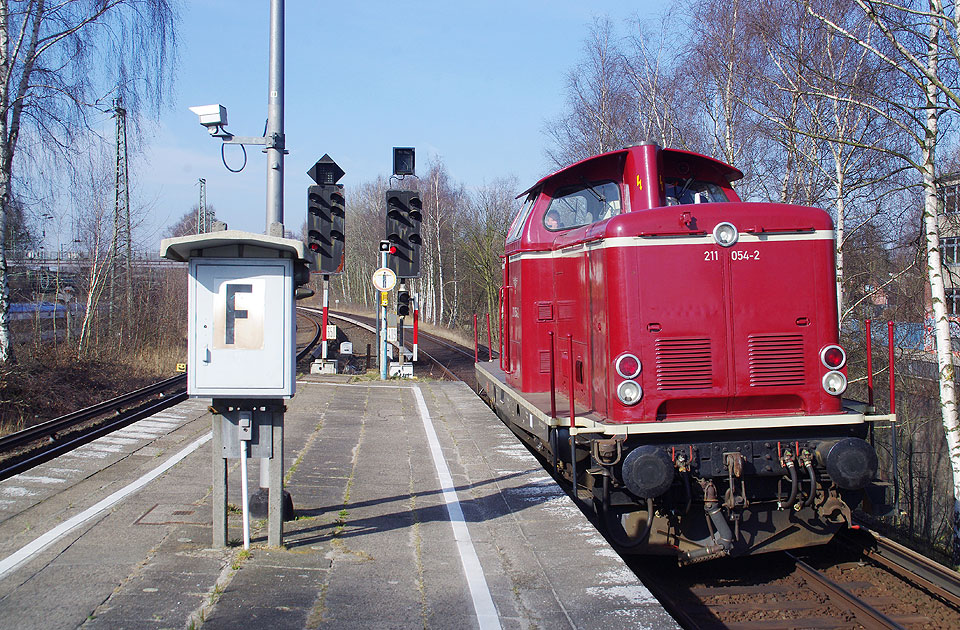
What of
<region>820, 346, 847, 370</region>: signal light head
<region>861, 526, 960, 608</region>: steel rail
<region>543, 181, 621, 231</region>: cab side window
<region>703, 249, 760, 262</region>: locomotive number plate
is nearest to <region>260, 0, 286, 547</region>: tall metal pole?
<region>543, 181, 621, 231</region>: cab side window

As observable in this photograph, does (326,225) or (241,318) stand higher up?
(326,225)

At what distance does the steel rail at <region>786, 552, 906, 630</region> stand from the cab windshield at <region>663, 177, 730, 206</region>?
332 centimetres

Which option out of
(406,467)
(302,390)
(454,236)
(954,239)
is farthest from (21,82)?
(454,236)

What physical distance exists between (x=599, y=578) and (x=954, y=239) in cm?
1162

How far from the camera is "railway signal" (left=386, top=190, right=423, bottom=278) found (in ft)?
50.9

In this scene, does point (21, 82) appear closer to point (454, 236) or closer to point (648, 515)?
point (648, 515)

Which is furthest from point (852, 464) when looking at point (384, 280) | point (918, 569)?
point (384, 280)

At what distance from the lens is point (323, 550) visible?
15.3ft

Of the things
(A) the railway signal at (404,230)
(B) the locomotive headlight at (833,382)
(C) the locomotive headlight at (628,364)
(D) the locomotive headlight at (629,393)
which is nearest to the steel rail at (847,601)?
(B) the locomotive headlight at (833,382)

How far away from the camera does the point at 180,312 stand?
78.2 feet

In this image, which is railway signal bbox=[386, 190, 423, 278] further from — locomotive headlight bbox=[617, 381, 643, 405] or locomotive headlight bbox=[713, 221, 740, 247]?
locomotive headlight bbox=[617, 381, 643, 405]

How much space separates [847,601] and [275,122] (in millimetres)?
7282

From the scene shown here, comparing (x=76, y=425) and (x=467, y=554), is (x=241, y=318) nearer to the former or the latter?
(x=467, y=554)

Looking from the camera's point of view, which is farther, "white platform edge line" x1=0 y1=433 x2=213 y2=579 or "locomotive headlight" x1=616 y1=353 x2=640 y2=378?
"locomotive headlight" x1=616 y1=353 x2=640 y2=378
